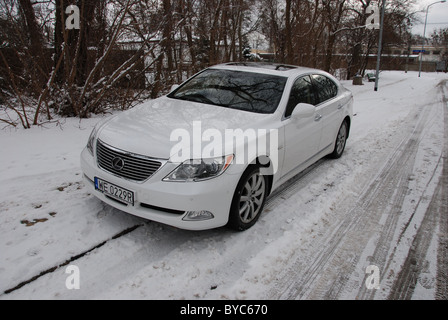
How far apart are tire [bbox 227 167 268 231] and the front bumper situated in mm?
107

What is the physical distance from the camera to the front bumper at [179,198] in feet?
9.37

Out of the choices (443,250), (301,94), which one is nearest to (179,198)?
(301,94)

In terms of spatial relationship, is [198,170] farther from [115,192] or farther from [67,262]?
[67,262]

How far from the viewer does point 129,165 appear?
9.92 ft

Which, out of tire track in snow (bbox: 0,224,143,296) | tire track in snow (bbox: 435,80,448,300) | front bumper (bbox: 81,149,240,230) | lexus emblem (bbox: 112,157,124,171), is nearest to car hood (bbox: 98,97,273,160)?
lexus emblem (bbox: 112,157,124,171)

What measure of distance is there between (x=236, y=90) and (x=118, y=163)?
182cm

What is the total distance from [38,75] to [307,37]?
48.0ft

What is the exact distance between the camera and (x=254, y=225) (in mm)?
3559

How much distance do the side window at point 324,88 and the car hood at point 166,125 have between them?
1.55 metres

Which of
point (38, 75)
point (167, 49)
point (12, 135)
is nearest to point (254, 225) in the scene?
point (12, 135)

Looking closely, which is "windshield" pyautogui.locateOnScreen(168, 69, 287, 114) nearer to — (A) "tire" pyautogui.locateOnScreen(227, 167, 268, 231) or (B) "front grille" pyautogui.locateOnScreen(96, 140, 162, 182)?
(A) "tire" pyautogui.locateOnScreen(227, 167, 268, 231)

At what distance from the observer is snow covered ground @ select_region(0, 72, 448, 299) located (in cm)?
267

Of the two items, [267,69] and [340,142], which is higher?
[267,69]

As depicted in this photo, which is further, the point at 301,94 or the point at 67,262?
the point at 301,94
